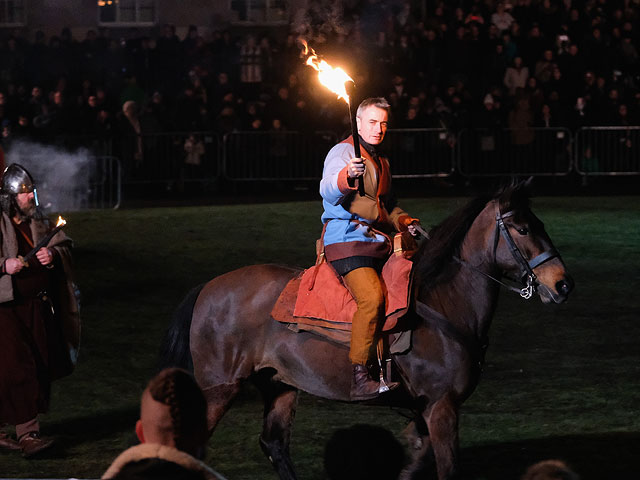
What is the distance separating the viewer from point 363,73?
75.0 feet

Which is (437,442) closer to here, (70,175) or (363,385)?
(363,385)

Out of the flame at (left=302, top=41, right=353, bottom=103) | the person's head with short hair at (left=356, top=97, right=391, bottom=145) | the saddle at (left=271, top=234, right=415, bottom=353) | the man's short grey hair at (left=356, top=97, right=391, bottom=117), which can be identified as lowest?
the saddle at (left=271, top=234, right=415, bottom=353)

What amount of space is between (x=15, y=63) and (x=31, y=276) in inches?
706

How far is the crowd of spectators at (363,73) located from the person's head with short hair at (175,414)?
18.1m

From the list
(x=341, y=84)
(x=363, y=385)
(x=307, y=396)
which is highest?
(x=341, y=84)

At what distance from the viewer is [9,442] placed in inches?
353

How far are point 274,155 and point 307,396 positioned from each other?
12.9 meters

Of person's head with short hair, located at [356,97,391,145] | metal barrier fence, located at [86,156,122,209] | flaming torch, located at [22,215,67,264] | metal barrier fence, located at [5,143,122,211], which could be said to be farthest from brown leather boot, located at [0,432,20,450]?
metal barrier fence, located at [86,156,122,209]

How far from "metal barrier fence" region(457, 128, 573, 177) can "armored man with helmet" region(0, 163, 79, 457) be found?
15.0 metres

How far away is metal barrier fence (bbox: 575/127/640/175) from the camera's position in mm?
23406

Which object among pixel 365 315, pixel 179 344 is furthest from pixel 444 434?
pixel 179 344

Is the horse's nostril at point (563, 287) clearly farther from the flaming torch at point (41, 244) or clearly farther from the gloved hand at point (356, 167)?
the flaming torch at point (41, 244)

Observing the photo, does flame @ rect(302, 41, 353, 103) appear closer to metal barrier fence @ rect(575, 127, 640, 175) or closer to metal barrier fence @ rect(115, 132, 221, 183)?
metal barrier fence @ rect(115, 132, 221, 183)

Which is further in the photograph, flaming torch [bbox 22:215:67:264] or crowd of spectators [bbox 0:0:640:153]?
crowd of spectators [bbox 0:0:640:153]
